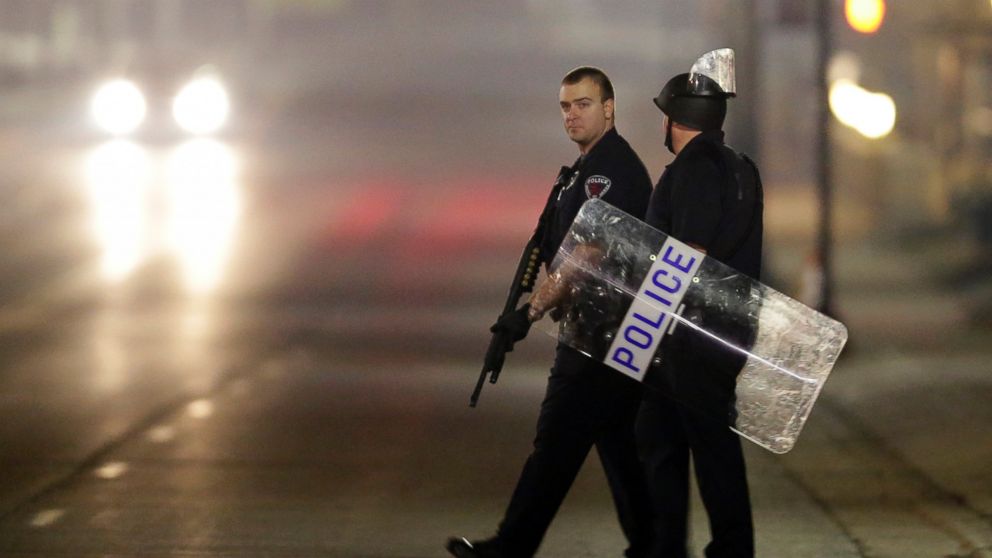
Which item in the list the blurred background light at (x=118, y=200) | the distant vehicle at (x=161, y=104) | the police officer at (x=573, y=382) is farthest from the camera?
the distant vehicle at (x=161, y=104)

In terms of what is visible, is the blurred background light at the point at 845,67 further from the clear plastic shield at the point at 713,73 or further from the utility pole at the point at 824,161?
the clear plastic shield at the point at 713,73

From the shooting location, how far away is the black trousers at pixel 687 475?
586cm

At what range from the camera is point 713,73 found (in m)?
5.96

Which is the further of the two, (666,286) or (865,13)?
(865,13)

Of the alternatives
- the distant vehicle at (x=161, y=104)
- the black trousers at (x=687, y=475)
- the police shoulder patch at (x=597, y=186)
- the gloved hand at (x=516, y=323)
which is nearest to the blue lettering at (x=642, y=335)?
the black trousers at (x=687, y=475)

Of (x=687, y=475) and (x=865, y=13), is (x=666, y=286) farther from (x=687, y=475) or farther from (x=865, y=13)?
(x=865, y=13)

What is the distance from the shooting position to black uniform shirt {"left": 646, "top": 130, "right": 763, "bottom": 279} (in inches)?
225

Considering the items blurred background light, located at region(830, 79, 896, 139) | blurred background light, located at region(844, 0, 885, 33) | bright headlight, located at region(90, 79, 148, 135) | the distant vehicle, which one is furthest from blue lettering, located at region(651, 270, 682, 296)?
bright headlight, located at region(90, 79, 148, 135)

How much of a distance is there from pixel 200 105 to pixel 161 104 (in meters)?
1.67

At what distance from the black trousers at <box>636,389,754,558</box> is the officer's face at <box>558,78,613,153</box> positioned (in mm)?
916

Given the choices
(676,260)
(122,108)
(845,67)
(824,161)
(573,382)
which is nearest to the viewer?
(676,260)

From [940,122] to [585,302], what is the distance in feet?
56.9

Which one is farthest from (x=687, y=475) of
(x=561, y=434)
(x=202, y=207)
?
(x=202, y=207)

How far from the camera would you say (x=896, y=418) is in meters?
10.6
